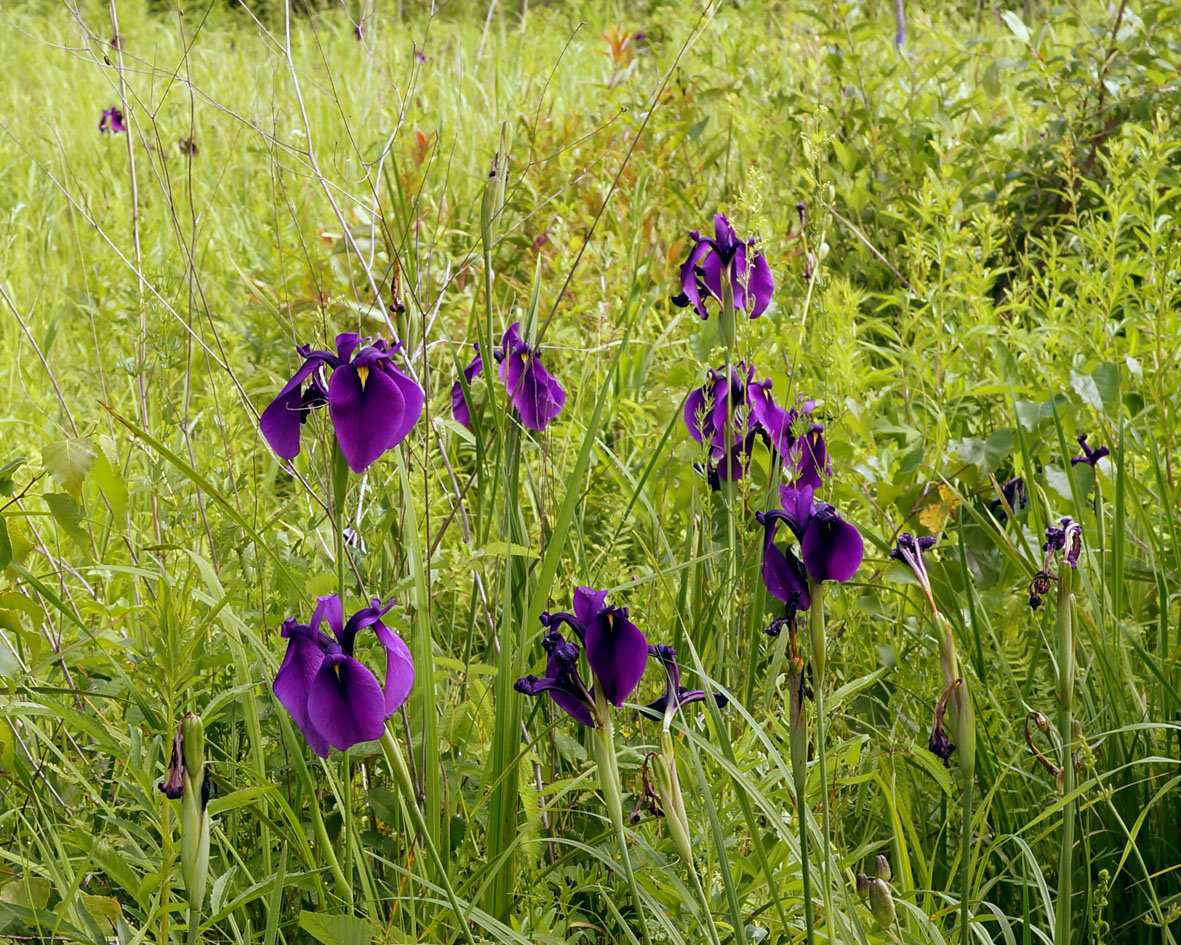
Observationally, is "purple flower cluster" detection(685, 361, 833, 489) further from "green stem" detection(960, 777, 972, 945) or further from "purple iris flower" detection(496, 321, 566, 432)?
"green stem" detection(960, 777, 972, 945)

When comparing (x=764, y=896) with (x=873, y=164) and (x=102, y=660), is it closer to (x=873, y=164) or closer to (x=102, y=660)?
(x=102, y=660)

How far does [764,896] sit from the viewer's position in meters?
1.13

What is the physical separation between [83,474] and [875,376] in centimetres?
114

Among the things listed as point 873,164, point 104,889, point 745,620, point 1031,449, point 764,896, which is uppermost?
point 873,164

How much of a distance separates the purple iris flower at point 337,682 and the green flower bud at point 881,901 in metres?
0.37

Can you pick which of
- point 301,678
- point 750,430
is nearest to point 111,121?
point 750,430

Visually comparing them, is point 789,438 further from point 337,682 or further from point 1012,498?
point 337,682

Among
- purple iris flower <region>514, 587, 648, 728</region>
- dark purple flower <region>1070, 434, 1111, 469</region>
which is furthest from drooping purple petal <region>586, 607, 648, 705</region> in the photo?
dark purple flower <region>1070, 434, 1111, 469</region>

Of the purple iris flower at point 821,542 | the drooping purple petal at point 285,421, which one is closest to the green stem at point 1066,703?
the purple iris flower at point 821,542

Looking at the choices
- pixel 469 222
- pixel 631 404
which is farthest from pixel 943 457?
pixel 469 222

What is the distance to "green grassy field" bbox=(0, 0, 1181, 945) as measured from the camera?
1007mm

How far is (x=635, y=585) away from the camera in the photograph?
4.54 ft

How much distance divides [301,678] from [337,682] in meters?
0.04

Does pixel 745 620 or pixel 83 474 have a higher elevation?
pixel 83 474
